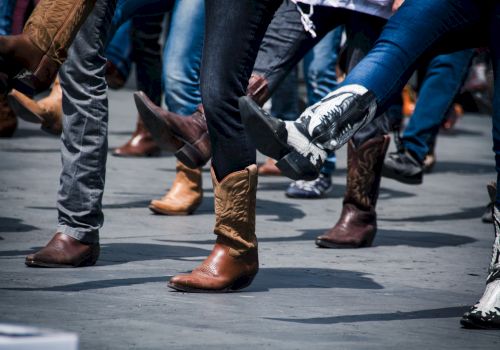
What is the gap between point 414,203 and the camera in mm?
7758

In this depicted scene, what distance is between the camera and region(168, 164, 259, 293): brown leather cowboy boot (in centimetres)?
441

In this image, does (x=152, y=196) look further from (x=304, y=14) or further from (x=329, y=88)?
(x=304, y=14)

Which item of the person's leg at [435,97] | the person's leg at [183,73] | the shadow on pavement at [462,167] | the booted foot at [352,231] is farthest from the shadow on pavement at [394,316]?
the shadow on pavement at [462,167]

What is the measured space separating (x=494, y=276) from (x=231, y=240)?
0.92m

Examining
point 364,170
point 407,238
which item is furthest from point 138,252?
point 407,238

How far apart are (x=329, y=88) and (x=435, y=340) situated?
15.2 feet

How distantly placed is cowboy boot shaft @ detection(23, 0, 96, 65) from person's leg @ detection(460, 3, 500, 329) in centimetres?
135

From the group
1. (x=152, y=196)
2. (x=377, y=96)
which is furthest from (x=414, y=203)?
(x=377, y=96)

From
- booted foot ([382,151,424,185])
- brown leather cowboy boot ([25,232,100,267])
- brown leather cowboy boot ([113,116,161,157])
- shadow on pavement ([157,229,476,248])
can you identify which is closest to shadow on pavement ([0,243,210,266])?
brown leather cowboy boot ([25,232,100,267])

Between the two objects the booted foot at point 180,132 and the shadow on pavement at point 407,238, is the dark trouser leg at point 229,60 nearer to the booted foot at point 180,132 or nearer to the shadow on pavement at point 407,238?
the booted foot at point 180,132

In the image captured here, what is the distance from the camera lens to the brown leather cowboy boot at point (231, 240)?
441 cm

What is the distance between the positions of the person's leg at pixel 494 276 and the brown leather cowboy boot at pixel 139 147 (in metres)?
5.20

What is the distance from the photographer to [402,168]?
6863mm

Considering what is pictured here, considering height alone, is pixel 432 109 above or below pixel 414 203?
above
